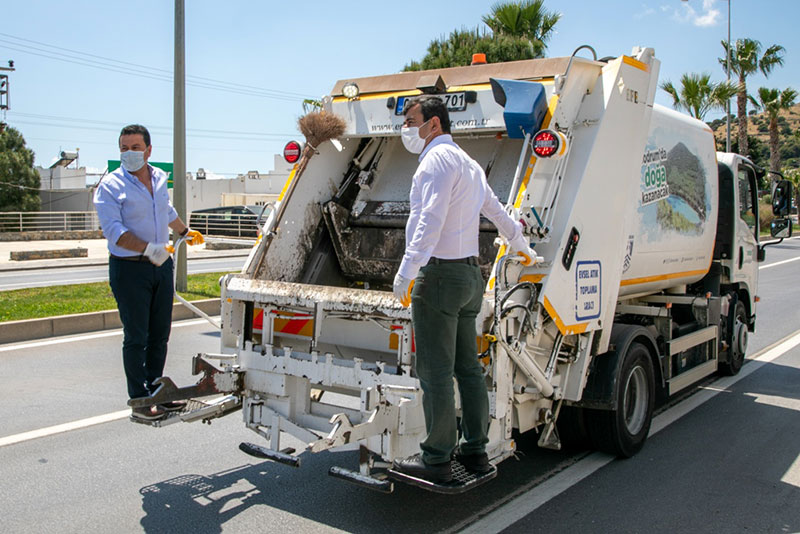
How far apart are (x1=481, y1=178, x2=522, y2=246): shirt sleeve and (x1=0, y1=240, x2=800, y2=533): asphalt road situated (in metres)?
1.57

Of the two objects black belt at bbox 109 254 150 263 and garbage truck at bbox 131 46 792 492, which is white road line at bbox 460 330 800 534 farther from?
black belt at bbox 109 254 150 263

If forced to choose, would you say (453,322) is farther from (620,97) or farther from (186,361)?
(186,361)

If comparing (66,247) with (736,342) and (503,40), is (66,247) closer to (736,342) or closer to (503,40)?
(503,40)

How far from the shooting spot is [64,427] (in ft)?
18.9

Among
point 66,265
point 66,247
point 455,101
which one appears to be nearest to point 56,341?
point 455,101

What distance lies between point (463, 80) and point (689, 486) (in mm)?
3075

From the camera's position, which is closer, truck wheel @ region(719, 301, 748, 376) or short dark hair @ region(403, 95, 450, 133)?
short dark hair @ region(403, 95, 450, 133)

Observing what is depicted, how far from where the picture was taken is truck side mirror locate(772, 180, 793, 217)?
8.14 metres

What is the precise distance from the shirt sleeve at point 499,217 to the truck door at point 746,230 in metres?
4.69

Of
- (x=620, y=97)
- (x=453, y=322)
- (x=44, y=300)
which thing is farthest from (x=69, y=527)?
(x=44, y=300)

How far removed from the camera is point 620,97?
497cm

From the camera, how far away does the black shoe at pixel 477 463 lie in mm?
3934

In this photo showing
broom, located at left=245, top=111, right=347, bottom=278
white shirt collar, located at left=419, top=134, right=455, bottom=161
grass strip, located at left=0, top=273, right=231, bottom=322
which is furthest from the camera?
grass strip, located at left=0, top=273, right=231, bottom=322

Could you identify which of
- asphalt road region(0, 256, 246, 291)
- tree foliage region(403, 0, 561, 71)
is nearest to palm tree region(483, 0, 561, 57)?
tree foliage region(403, 0, 561, 71)
